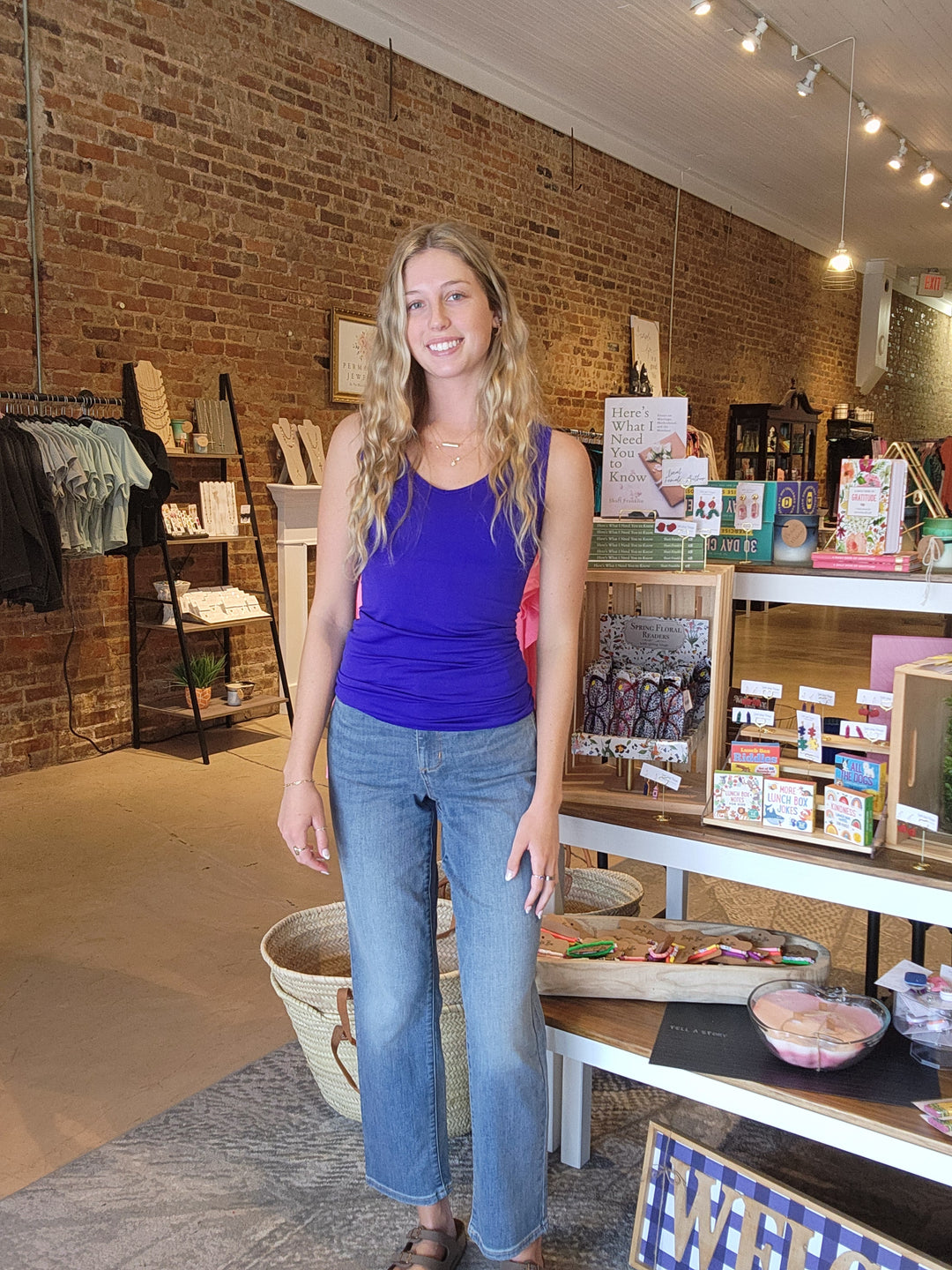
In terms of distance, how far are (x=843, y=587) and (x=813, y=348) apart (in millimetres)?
11338

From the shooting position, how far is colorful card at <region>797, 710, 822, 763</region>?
6.88 ft

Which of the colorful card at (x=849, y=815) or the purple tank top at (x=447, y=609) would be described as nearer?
the purple tank top at (x=447, y=609)

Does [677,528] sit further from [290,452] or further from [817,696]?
[290,452]

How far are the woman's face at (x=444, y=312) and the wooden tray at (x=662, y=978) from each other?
1097 mm

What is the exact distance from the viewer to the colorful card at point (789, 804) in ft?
6.53

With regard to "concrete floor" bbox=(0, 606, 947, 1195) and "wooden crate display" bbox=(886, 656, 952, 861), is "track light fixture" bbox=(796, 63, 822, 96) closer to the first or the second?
"concrete floor" bbox=(0, 606, 947, 1195)

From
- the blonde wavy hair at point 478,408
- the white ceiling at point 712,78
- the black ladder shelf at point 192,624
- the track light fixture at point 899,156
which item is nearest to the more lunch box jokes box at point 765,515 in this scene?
the blonde wavy hair at point 478,408

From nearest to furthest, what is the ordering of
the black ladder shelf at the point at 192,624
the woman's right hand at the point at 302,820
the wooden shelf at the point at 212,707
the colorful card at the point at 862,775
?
the woman's right hand at the point at 302,820, the colorful card at the point at 862,775, the black ladder shelf at the point at 192,624, the wooden shelf at the point at 212,707

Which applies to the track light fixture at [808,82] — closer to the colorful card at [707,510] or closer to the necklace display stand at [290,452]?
the necklace display stand at [290,452]

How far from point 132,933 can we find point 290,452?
11.1ft

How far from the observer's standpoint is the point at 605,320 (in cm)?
886

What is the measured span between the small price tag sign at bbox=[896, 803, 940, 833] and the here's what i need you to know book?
0.51 metres

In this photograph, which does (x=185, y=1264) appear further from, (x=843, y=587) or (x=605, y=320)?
(x=605, y=320)

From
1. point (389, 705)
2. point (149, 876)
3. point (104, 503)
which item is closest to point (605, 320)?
point (104, 503)
